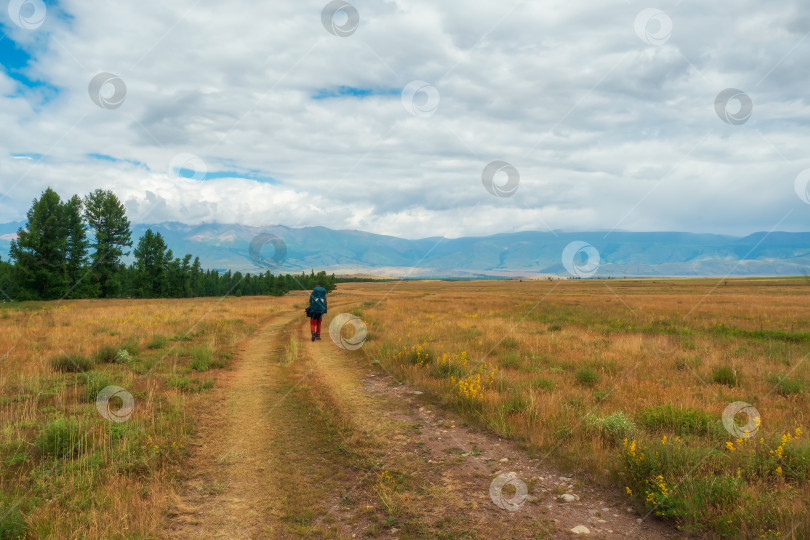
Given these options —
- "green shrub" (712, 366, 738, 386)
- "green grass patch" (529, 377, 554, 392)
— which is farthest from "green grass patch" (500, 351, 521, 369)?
"green shrub" (712, 366, 738, 386)

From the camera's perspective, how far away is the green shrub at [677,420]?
707 centimetres

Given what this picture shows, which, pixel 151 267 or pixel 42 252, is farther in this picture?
pixel 151 267

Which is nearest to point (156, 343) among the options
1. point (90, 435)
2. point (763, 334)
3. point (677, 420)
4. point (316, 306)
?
point (316, 306)

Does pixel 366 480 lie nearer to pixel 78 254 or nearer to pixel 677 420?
pixel 677 420

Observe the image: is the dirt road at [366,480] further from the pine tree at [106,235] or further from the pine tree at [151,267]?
the pine tree at [151,267]

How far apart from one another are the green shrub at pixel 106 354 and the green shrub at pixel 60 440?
7158 millimetres

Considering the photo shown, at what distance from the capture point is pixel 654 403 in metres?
8.56

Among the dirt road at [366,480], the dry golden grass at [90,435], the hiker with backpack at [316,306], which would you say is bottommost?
the dirt road at [366,480]

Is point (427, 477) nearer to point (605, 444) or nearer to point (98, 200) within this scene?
point (605, 444)

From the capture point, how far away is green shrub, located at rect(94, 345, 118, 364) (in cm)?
1310

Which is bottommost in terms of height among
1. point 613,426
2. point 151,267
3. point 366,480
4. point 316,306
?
point 366,480

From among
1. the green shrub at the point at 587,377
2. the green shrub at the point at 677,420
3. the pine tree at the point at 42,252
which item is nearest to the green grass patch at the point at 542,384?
the green shrub at the point at 587,377

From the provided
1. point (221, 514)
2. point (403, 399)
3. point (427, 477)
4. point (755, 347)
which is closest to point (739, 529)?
point (427, 477)

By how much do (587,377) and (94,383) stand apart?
43.0 feet
